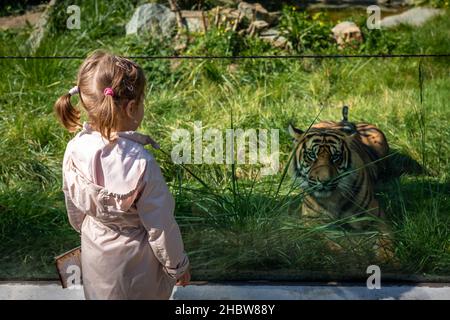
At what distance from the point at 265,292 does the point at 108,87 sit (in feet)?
5.21

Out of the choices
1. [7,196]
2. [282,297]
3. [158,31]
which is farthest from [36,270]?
[158,31]

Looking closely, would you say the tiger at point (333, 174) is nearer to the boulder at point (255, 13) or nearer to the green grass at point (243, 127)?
the green grass at point (243, 127)

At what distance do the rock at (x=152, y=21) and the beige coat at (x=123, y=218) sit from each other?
5538 millimetres

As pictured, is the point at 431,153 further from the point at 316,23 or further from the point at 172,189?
the point at 316,23

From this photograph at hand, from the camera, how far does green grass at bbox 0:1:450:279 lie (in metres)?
4.54

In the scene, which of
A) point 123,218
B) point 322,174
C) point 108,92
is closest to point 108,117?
point 108,92

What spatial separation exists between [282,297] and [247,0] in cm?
676

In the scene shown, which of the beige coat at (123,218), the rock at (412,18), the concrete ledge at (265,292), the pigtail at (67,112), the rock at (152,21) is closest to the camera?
the beige coat at (123,218)

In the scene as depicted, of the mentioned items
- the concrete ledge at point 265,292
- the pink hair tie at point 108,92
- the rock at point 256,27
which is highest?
the rock at point 256,27

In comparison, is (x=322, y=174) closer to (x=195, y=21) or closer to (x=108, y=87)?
(x=108, y=87)

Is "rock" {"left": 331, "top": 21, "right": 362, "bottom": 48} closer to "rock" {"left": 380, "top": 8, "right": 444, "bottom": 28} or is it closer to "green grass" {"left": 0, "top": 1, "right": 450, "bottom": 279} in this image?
"green grass" {"left": 0, "top": 1, "right": 450, "bottom": 279}

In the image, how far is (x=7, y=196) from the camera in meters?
5.28

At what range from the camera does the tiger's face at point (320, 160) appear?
4953 mm

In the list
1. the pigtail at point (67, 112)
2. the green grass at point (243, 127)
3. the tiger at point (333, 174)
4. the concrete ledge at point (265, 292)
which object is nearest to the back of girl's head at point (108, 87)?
the pigtail at point (67, 112)
